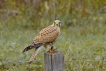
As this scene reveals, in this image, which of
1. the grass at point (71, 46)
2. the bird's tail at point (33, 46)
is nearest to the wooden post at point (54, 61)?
the bird's tail at point (33, 46)

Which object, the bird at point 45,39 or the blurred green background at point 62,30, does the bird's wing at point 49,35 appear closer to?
the bird at point 45,39

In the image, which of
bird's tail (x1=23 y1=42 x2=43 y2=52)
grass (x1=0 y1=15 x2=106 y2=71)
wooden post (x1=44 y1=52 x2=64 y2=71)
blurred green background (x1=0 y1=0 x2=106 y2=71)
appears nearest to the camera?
wooden post (x1=44 y1=52 x2=64 y2=71)

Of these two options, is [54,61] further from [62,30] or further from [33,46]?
[62,30]

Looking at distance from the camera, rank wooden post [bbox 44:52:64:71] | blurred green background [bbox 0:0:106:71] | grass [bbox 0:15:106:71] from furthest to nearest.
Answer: blurred green background [bbox 0:0:106:71] → grass [bbox 0:15:106:71] → wooden post [bbox 44:52:64:71]

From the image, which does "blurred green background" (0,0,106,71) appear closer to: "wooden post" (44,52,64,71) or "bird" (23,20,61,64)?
"bird" (23,20,61,64)

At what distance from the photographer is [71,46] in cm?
913

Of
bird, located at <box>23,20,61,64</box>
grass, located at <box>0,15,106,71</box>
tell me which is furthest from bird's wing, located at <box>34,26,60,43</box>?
grass, located at <box>0,15,106,71</box>

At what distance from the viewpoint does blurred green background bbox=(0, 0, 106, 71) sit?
828cm

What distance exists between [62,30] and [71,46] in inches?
123

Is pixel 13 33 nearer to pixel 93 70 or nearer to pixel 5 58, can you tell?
pixel 5 58

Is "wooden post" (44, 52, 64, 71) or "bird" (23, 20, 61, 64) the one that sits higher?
"bird" (23, 20, 61, 64)

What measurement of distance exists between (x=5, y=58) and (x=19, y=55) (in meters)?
0.35

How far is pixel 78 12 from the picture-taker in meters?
13.3

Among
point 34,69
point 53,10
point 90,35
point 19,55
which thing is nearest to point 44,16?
point 53,10
